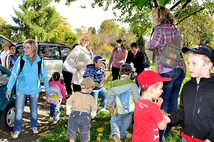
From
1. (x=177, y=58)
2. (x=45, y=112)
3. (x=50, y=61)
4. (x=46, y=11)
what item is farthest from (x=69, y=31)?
(x=177, y=58)

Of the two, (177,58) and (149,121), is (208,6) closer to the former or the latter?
(177,58)

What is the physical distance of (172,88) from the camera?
3078mm

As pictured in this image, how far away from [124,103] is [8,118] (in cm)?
280

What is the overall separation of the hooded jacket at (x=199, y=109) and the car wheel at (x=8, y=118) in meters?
3.78

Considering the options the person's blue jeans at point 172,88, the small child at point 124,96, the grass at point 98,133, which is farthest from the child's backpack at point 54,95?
the person's blue jeans at point 172,88

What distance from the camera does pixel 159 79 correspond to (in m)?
2.08

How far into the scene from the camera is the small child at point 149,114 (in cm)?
199

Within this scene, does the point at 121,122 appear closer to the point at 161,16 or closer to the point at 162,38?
the point at 162,38

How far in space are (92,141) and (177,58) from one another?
222cm

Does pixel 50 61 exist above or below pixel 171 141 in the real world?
above

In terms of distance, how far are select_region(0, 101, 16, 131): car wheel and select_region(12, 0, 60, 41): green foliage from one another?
124 feet

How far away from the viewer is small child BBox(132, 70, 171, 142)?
1.99m

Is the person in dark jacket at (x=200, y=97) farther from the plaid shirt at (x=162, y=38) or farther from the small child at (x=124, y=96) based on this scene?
the small child at (x=124, y=96)

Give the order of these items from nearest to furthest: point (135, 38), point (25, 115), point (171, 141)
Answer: point (171, 141)
point (25, 115)
point (135, 38)
